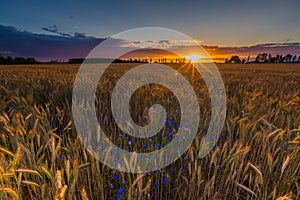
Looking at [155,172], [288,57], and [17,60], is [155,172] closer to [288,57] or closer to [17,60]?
[17,60]

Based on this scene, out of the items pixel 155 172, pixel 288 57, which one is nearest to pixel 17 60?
pixel 155 172

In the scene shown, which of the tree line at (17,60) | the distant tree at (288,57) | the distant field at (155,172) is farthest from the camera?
the distant tree at (288,57)

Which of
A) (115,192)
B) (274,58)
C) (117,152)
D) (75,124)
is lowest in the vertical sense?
(115,192)

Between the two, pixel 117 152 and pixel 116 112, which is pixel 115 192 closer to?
pixel 117 152

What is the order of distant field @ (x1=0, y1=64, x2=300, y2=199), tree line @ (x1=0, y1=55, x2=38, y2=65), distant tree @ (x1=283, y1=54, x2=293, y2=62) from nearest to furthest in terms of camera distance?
1. distant field @ (x1=0, y1=64, x2=300, y2=199)
2. tree line @ (x1=0, y1=55, x2=38, y2=65)
3. distant tree @ (x1=283, y1=54, x2=293, y2=62)

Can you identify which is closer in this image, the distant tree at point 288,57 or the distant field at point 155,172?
the distant field at point 155,172

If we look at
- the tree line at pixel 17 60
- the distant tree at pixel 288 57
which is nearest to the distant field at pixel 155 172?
the tree line at pixel 17 60

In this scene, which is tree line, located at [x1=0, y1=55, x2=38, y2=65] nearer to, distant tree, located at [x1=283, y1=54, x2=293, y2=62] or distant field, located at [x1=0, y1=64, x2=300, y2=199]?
distant field, located at [x1=0, y1=64, x2=300, y2=199]

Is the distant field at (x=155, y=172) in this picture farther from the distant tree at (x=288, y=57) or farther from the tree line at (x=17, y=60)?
the distant tree at (x=288, y=57)

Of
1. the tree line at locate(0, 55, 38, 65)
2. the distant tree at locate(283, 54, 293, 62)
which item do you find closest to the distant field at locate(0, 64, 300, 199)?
the tree line at locate(0, 55, 38, 65)

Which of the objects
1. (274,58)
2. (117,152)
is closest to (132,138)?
(117,152)

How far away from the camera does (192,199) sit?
1.15 metres

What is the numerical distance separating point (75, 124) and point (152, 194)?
1.07 metres

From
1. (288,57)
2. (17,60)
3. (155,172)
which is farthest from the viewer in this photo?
(288,57)
